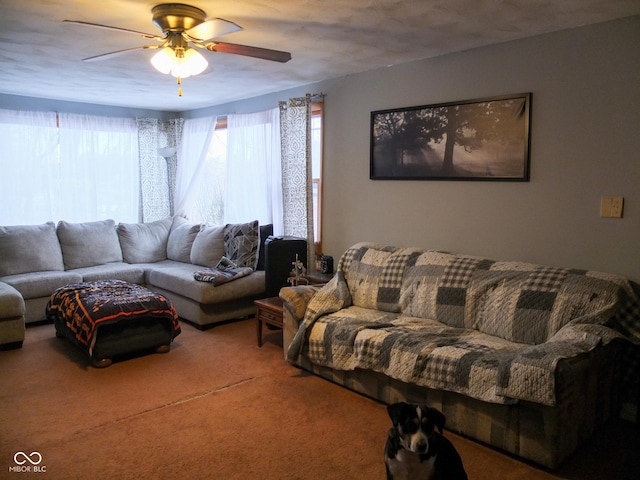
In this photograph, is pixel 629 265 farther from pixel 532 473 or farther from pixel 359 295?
pixel 359 295

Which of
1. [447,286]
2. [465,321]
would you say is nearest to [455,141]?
[447,286]

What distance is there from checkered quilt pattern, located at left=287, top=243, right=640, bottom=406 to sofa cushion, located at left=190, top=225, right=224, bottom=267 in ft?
6.05

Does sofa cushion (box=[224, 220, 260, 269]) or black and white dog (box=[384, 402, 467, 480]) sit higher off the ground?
sofa cushion (box=[224, 220, 260, 269])

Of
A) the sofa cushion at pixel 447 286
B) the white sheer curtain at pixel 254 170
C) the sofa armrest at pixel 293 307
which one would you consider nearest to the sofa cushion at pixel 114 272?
the white sheer curtain at pixel 254 170

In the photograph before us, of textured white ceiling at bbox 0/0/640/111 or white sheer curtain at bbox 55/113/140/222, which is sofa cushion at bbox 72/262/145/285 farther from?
textured white ceiling at bbox 0/0/640/111

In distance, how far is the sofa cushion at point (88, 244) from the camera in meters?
5.28

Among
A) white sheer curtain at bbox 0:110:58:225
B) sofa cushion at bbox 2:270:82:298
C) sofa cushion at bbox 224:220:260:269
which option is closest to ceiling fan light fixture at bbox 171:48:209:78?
sofa cushion at bbox 224:220:260:269

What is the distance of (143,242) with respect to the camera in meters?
5.79

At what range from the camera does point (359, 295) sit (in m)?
3.72

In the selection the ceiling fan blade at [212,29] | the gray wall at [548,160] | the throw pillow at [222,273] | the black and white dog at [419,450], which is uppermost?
the ceiling fan blade at [212,29]

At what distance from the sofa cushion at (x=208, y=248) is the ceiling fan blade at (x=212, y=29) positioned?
256cm

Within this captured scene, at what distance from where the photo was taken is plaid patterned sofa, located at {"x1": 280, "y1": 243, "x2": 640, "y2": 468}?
7.47ft

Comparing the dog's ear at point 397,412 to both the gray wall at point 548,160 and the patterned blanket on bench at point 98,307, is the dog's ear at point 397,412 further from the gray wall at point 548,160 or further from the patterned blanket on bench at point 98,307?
the patterned blanket on bench at point 98,307

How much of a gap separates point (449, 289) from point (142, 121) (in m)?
4.74
